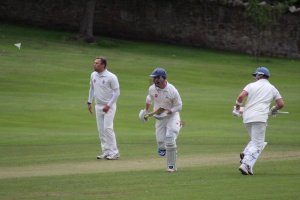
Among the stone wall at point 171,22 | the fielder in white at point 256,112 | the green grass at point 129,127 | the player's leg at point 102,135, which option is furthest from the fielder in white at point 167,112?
the stone wall at point 171,22

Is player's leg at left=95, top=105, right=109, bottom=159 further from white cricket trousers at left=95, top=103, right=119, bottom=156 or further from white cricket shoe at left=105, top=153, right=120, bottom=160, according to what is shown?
white cricket shoe at left=105, top=153, right=120, bottom=160

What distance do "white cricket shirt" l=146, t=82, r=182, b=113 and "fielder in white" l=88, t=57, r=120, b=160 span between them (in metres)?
2.45

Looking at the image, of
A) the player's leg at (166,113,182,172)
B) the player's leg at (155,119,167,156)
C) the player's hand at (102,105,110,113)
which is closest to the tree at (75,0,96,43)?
the player's hand at (102,105,110,113)

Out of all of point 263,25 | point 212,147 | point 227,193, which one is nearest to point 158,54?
point 263,25

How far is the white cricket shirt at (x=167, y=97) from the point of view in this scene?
16.3 metres

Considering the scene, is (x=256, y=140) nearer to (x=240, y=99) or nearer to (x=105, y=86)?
(x=240, y=99)

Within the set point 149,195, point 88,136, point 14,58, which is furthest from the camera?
point 14,58

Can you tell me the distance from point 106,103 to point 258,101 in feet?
14.2

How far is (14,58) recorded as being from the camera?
137 feet

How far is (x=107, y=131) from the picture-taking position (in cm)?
1886

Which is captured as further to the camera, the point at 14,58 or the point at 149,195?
the point at 14,58

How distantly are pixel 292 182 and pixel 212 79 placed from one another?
26.6 m

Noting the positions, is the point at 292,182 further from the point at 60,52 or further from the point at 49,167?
the point at 60,52

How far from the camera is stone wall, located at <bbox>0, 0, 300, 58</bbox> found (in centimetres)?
5007
